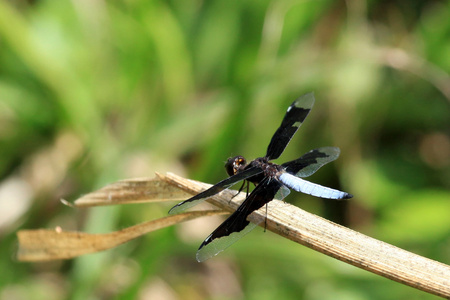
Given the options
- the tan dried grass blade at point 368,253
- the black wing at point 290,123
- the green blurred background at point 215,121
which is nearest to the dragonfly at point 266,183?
the black wing at point 290,123

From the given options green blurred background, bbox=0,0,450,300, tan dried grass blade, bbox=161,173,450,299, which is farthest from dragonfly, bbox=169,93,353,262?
green blurred background, bbox=0,0,450,300

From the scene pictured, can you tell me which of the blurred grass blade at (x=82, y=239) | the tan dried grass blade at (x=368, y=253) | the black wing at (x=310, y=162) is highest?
the black wing at (x=310, y=162)

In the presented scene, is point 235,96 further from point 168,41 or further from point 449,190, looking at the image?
point 449,190

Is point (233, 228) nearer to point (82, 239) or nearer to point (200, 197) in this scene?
point (200, 197)

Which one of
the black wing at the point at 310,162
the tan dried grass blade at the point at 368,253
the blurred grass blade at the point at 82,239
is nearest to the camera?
the tan dried grass blade at the point at 368,253

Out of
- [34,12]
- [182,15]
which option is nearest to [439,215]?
[182,15]

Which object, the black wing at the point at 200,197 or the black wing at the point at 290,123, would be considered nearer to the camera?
the black wing at the point at 200,197

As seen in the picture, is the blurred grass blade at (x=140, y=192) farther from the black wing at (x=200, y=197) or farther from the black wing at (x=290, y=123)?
the black wing at (x=290, y=123)
